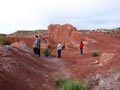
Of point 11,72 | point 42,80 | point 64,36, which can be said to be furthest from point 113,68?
point 64,36

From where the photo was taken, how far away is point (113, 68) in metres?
18.2

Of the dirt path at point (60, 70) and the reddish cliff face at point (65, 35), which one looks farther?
the reddish cliff face at point (65, 35)

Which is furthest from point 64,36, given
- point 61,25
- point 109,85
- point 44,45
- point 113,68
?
point 109,85

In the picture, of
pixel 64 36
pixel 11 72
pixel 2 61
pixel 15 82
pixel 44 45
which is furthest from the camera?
pixel 64 36

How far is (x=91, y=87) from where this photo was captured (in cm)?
1503

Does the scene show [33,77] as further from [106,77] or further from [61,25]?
[61,25]

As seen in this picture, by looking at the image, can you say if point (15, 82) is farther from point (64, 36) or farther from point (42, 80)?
point (64, 36)

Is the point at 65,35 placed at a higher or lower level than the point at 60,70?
higher

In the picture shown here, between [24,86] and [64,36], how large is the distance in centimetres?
4525

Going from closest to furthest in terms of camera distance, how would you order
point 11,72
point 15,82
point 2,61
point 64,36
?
point 15,82
point 11,72
point 2,61
point 64,36

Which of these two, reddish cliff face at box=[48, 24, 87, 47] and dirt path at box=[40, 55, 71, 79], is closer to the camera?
dirt path at box=[40, 55, 71, 79]

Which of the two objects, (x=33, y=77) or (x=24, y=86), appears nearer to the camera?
(x=24, y=86)

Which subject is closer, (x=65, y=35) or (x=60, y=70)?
(x=60, y=70)

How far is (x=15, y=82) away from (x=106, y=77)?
161 inches
